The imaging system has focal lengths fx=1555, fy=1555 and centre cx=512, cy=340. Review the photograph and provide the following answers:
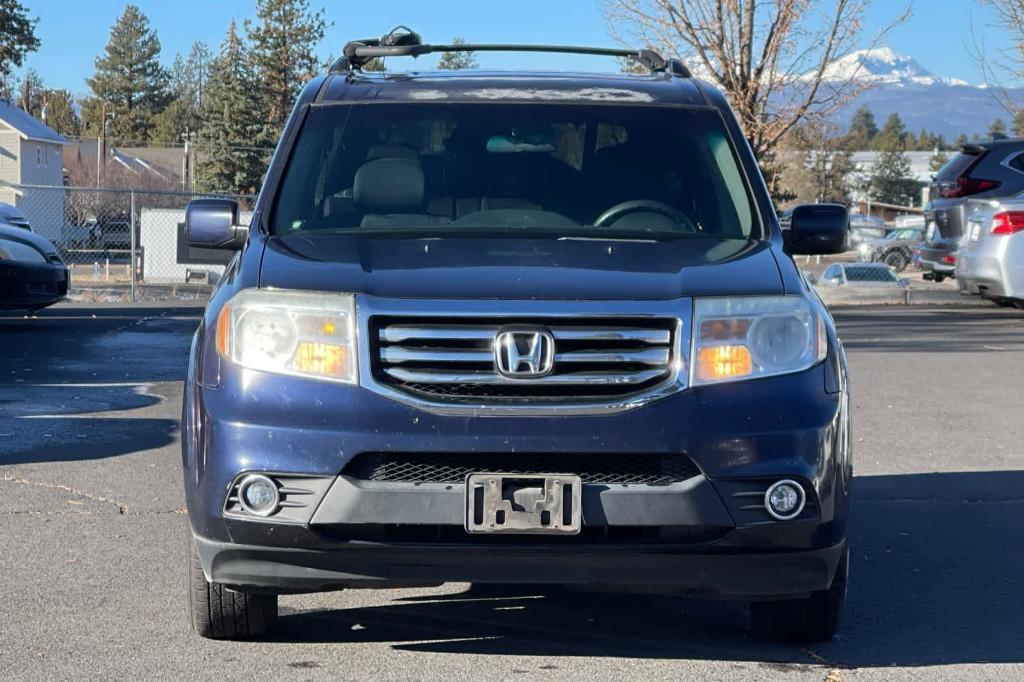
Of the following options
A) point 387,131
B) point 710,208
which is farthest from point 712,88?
point 387,131

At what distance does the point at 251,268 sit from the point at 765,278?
1522mm

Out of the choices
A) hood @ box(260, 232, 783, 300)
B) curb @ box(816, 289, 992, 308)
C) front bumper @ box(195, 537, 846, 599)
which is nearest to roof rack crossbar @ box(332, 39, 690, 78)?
hood @ box(260, 232, 783, 300)

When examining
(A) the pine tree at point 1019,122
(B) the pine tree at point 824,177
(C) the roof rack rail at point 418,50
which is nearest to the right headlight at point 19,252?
(C) the roof rack rail at point 418,50

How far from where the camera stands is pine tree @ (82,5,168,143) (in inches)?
4628

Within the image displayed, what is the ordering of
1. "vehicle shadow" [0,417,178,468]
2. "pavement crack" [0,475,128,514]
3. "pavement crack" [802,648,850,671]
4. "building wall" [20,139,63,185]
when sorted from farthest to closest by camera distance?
"building wall" [20,139,63,185]
"vehicle shadow" [0,417,178,468]
"pavement crack" [0,475,128,514]
"pavement crack" [802,648,850,671]

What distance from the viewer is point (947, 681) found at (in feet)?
14.9

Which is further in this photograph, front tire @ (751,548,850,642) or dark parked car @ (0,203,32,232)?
dark parked car @ (0,203,32,232)

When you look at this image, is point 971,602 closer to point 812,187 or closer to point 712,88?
point 712,88

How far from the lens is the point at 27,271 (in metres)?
16.2

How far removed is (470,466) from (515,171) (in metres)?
1.67

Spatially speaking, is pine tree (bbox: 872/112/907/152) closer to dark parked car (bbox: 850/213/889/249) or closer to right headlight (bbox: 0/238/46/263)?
dark parked car (bbox: 850/213/889/249)

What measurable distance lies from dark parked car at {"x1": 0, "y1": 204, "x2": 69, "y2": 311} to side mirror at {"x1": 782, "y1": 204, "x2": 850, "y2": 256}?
1204 cm

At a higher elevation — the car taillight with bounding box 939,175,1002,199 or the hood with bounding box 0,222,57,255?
the car taillight with bounding box 939,175,1002,199

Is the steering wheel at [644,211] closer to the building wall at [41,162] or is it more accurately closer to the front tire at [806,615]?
the front tire at [806,615]
